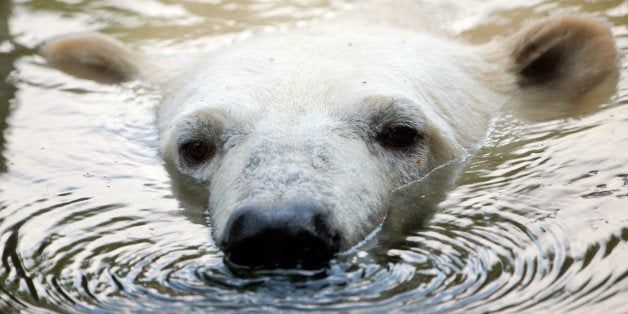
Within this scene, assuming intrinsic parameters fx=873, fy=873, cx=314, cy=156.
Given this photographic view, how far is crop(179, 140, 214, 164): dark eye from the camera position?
490cm

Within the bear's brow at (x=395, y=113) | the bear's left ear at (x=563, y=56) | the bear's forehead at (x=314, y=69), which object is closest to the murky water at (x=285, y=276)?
the bear's left ear at (x=563, y=56)

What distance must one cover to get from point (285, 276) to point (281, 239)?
0.14m

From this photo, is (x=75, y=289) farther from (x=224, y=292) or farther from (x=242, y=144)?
(x=242, y=144)

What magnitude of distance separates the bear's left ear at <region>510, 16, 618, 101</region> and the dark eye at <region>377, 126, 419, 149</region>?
4.90 ft

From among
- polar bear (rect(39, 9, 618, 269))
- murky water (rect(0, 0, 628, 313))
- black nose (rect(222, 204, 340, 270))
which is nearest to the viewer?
Result: murky water (rect(0, 0, 628, 313))

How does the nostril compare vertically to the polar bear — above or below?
below

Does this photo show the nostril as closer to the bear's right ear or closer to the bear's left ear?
the bear's left ear

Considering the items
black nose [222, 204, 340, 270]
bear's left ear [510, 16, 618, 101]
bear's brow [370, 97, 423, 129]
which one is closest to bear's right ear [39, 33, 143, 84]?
bear's brow [370, 97, 423, 129]

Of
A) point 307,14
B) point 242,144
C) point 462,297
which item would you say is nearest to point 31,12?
point 307,14

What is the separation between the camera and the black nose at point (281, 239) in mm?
3408

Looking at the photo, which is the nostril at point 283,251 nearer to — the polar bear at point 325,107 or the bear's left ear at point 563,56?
the polar bear at point 325,107

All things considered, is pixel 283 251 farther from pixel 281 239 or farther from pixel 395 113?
pixel 395 113

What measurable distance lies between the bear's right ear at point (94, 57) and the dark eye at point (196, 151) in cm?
159

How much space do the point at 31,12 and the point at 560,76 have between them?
524 cm
